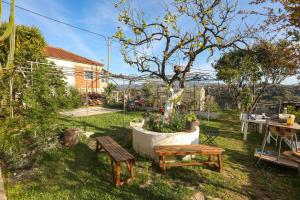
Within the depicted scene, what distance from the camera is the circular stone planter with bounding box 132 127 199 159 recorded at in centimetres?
492

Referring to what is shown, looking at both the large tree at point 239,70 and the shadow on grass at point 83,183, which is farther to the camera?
the large tree at point 239,70

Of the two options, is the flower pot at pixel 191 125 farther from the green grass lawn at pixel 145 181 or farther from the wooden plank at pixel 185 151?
the green grass lawn at pixel 145 181

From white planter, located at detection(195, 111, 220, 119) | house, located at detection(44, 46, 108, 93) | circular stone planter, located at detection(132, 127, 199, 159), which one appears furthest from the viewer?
house, located at detection(44, 46, 108, 93)

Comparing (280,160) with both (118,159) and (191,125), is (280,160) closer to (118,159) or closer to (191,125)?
(191,125)

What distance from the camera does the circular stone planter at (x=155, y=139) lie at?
16.1 feet

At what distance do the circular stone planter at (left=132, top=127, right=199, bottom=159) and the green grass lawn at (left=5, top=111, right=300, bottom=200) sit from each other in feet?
0.80

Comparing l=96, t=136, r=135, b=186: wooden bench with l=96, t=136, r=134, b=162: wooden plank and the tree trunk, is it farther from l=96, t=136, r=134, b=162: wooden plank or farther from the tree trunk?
the tree trunk

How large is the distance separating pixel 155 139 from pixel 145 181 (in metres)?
1.20

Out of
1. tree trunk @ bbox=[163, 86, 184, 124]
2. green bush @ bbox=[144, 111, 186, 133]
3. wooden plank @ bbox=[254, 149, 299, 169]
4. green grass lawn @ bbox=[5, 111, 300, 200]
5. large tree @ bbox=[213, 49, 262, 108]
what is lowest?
green grass lawn @ bbox=[5, 111, 300, 200]

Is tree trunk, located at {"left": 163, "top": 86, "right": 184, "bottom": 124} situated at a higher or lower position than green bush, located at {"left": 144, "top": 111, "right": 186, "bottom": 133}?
higher

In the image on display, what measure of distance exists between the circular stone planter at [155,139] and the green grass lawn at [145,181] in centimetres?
24

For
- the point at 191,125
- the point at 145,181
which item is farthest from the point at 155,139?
the point at 145,181

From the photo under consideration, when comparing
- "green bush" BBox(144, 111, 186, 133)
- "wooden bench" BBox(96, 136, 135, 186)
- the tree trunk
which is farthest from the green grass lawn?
the tree trunk

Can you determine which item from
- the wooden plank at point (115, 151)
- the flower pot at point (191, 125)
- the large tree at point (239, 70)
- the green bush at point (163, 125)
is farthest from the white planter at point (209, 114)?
the wooden plank at point (115, 151)
